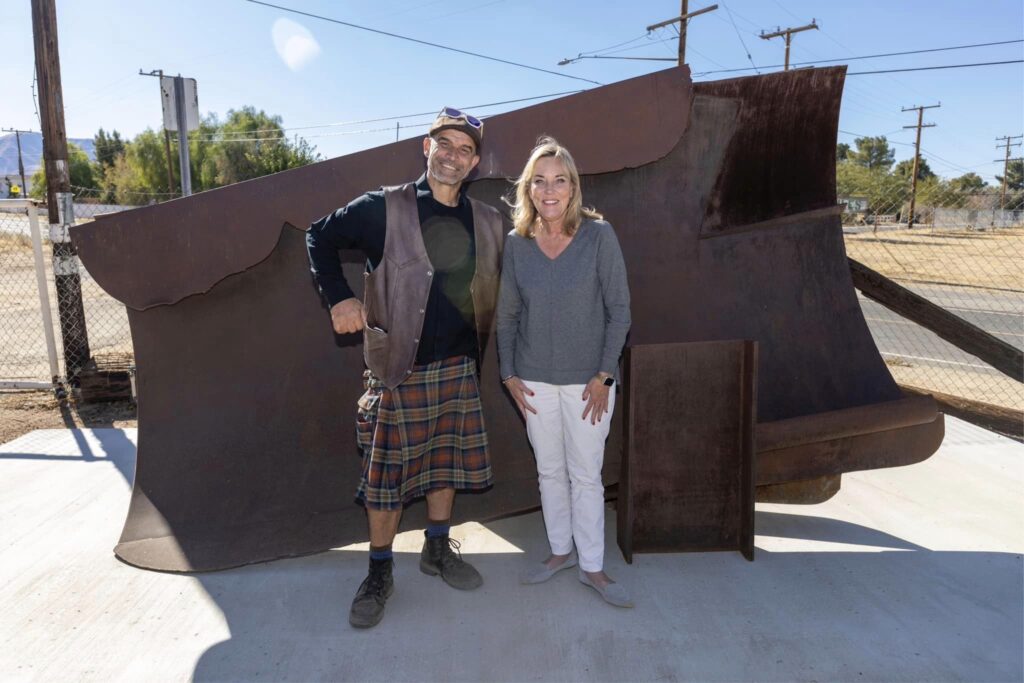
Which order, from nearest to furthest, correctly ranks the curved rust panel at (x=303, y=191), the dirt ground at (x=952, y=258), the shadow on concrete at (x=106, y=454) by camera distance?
the curved rust panel at (x=303, y=191) → the shadow on concrete at (x=106, y=454) → the dirt ground at (x=952, y=258)

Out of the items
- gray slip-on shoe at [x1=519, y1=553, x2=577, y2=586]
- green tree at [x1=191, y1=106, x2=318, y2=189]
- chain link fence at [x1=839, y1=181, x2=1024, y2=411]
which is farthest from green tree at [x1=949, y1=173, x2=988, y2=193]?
gray slip-on shoe at [x1=519, y1=553, x2=577, y2=586]

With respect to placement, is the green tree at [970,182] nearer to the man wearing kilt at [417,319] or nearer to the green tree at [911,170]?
the green tree at [911,170]

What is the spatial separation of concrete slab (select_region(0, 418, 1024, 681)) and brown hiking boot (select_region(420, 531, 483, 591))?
48mm

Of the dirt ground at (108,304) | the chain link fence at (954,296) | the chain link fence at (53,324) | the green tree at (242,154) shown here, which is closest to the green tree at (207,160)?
the green tree at (242,154)

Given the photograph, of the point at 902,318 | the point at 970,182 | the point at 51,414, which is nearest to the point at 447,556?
the point at 51,414

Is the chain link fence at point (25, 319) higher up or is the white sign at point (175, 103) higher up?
the white sign at point (175, 103)

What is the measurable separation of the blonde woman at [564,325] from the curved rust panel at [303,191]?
50 cm

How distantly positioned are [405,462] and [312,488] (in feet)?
2.34

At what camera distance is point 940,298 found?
12805mm

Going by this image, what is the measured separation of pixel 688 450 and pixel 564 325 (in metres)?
0.84

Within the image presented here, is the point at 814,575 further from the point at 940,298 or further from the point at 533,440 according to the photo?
the point at 940,298

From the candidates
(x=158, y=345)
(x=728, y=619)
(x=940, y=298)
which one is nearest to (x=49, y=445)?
(x=158, y=345)

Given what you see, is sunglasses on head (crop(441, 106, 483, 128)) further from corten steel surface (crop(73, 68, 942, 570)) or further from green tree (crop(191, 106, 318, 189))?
green tree (crop(191, 106, 318, 189))

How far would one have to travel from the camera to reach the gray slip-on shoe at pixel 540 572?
2637 mm
